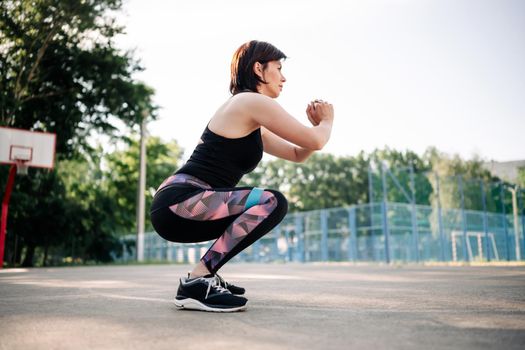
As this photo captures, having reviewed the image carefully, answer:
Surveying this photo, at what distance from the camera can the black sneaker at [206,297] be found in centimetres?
228

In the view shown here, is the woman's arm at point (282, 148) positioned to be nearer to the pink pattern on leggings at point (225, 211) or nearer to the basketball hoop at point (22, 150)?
the pink pattern on leggings at point (225, 211)

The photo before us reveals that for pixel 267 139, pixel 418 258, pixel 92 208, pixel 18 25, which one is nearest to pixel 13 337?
pixel 267 139

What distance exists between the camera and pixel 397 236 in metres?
16.6

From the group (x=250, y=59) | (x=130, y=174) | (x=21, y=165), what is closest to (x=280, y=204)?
(x=250, y=59)

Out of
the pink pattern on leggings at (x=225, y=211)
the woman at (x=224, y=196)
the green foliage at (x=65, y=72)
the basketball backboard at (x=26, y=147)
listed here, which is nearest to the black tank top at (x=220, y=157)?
the woman at (x=224, y=196)

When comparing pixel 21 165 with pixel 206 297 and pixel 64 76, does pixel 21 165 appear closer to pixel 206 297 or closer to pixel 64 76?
pixel 64 76

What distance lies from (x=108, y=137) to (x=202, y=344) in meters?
16.8

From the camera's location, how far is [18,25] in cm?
1417

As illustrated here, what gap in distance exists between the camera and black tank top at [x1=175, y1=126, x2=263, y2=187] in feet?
8.35

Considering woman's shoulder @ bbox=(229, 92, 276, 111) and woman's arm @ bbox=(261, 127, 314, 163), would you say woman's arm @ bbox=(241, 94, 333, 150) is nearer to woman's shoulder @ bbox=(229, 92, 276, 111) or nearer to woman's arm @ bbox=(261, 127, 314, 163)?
woman's shoulder @ bbox=(229, 92, 276, 111)

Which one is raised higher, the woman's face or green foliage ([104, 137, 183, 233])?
green foliage ([104, 137, 183, 233])

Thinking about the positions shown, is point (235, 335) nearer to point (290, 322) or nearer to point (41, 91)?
point (290, 322)

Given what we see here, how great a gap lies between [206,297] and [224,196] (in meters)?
0.50

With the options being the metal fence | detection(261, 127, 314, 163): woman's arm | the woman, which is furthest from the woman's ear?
the metal fence
